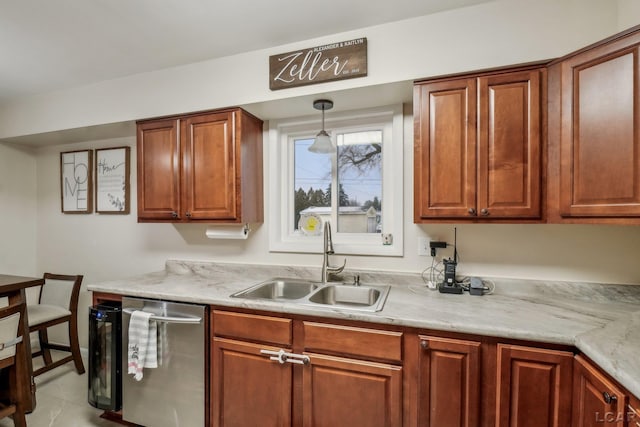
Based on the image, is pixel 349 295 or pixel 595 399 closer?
pixel 595 399

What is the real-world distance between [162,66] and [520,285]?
2729mm

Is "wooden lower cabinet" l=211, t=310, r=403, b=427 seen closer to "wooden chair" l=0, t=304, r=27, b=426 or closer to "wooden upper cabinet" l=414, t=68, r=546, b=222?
"wooden upper cabinet" l=414, t=68, r=546, b=222

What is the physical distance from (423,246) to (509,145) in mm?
764

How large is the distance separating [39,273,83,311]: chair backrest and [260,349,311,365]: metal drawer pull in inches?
82.1

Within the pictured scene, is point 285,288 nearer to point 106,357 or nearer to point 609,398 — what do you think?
point 106,357

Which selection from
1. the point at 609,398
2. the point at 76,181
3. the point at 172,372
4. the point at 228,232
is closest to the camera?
the point at 609,398

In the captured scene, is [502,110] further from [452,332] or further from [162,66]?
[162,66]

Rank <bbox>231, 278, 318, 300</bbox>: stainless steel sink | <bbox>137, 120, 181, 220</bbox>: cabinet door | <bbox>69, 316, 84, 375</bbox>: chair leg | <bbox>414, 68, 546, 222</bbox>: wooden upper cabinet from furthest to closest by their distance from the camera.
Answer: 1. <bbox>69, 316, 84, 375</bbox>: chair leg
2. <bbox>137, 120, 181, 220</bbox>: cabinet door
3. <bbox>231, 278, 318, 300</bbox>: stainless steel sink
4. <bbox>414, 68, 546, 222</bbox>: wooden upper cabinet

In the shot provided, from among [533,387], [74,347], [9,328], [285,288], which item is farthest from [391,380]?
[74,347]

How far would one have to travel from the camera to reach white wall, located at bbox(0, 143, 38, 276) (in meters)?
3.01

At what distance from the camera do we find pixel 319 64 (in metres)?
1.82

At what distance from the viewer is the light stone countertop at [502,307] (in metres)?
1.11

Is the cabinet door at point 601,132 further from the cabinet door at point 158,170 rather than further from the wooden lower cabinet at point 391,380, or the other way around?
the cabinet door at point 158,170

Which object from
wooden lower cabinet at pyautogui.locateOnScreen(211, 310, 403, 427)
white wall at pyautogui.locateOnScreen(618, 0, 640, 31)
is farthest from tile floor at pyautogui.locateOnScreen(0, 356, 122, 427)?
white wall at pyautogui.locateOnScreen(618, 0, 640, 31)
